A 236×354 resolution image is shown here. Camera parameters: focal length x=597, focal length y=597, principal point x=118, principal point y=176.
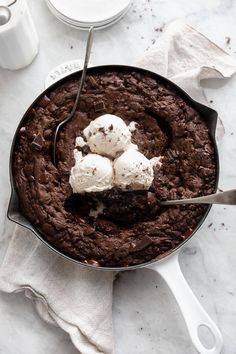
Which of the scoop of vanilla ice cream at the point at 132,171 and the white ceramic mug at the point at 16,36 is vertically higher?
the white ceramic mug at the point at 16,36

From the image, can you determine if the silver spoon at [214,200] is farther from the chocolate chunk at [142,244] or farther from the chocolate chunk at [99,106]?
the chocolate chunk at [99,106]

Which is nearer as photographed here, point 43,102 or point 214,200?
point 214,200

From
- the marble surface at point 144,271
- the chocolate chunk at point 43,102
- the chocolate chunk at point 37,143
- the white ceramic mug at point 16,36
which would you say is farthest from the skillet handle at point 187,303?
the white ceramic mug at point 16,36

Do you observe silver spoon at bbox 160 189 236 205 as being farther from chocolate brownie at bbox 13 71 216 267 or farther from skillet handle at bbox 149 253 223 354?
skillet handle at bbox 149 253 223 354

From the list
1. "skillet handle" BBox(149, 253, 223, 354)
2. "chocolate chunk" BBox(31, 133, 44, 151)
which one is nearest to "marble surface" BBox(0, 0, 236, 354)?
"skillet handle" BBox(149, 253, 223, 354)

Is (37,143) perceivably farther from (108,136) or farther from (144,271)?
(144,271)

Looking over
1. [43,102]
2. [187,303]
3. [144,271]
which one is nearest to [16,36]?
[43,102]

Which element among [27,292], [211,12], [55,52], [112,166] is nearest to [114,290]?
[27,292]
